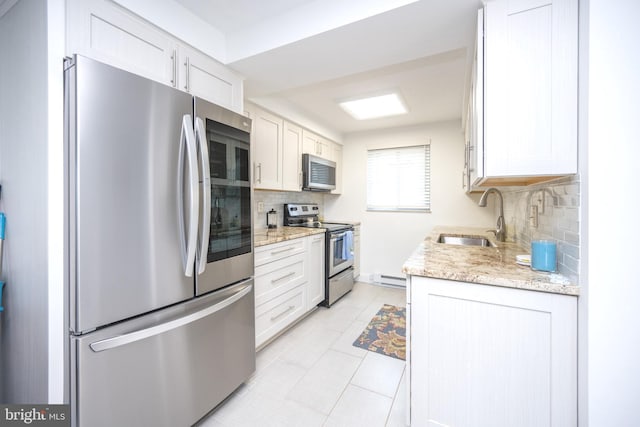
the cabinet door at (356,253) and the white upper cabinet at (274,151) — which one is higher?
the white upper cabinet at (274,151)

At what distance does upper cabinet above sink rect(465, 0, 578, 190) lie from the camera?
1.06 m

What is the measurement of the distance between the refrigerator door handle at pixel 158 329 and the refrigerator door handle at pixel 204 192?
0.23m

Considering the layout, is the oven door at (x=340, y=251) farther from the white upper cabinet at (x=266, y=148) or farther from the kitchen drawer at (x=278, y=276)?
the white upper cabinet at (x=266, y=148)

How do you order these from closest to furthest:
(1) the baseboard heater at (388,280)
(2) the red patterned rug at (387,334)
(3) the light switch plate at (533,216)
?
(3) the light switch plate at (533,216), (2) the red patterned rug at (387,334), (1) the baseboard heater at (388,280)

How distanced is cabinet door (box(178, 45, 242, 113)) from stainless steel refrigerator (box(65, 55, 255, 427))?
13.3 inches

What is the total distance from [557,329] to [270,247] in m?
1.78

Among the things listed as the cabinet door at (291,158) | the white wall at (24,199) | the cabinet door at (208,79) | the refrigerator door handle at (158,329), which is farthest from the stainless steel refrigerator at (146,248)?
the cabinet door at (291,158)

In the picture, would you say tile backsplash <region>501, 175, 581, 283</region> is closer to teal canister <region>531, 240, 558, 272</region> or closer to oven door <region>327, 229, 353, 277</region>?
teal canister <region>531, 240, 558, 272</region>

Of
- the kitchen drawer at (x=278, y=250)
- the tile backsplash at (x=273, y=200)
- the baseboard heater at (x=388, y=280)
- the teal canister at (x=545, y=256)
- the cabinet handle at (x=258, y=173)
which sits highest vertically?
the cabinet handle at (x=258, y=173)

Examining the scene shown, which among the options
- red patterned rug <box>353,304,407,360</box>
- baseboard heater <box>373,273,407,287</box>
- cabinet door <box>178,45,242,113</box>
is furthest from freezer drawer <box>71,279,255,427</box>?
baseboard heater <box>373,273,407,287</box>

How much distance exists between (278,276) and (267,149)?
1.33 metres

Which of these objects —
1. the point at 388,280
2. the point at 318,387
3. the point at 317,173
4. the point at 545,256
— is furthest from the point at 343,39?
the point at 388,280

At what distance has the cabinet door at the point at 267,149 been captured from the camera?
2.62 metres

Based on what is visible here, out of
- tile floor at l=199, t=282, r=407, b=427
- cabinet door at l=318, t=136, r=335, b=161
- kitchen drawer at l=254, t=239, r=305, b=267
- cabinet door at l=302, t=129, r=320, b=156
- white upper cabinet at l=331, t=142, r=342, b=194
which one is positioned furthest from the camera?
white upper cabinet at l=331, t=142, r=342, b=194
